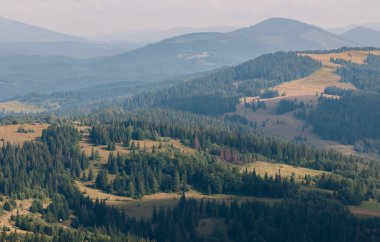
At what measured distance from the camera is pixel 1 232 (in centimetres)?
17625

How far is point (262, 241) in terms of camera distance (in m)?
200

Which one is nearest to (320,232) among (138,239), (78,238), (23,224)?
(138,239)

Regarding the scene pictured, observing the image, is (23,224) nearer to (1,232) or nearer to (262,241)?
(1,232)

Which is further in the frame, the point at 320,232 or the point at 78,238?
the point at 320,232

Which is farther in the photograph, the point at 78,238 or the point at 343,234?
the point at 343,234

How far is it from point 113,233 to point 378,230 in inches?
2745

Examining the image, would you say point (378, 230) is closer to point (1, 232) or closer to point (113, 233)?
point (113, 233)

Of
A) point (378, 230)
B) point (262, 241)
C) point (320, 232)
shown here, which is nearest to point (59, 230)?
point (262, 241)

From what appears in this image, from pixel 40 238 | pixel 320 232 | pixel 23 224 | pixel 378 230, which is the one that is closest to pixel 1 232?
pixel 40 238

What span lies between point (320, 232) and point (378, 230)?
15.1m

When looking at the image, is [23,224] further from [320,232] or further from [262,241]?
[320,232]

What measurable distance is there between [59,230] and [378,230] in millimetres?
83153

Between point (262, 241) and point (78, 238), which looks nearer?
point (78, 238)

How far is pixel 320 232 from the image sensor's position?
655ft
